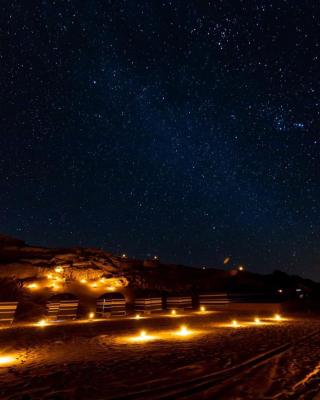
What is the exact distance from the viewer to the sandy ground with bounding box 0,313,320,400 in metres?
4.86

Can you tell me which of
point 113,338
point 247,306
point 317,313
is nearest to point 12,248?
point 113,338

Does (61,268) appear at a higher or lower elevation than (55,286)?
higher

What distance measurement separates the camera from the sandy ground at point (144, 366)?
486 cm

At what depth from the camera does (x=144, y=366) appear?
641 cm

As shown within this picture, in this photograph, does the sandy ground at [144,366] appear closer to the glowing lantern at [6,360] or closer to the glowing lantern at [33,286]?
the glowing lantern at [6,360]

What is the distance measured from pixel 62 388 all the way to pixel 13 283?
17.5 meters

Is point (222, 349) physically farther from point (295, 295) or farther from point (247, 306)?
point (295, 295)

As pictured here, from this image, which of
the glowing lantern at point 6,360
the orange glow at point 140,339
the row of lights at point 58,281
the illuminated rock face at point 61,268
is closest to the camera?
the glowing lantern at point 6,360

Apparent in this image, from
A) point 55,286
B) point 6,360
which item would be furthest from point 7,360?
point 55,286

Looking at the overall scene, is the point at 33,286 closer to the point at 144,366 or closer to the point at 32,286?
the point at 32,286

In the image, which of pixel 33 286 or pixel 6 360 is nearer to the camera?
pixel 6 360

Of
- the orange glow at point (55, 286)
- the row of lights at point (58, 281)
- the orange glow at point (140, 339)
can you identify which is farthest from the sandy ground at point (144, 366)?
the orange glow at point (55, 286)

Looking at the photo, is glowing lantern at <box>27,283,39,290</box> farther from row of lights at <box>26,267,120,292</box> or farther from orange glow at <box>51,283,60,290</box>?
orange glow at <box>51,283,60,290</box>

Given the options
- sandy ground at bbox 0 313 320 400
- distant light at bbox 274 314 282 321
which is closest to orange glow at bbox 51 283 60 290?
sandy ground at bbox 0 313 320 400
